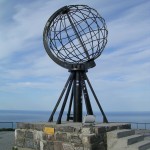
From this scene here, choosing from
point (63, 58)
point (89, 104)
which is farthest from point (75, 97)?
point (63, 58)

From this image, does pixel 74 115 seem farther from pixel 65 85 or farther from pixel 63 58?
pixel 63 58

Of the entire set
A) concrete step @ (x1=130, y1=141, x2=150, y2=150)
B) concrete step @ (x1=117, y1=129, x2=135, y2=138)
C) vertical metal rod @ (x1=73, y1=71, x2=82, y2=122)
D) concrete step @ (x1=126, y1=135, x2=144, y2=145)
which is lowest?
concrete step @ (x1=130, y1=141, x2=150, y2=150)

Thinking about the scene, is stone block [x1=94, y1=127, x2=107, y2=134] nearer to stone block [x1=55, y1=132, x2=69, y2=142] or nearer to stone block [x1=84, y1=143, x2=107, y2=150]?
stone block [x1=84, y1=143, x2=107, y2=150]

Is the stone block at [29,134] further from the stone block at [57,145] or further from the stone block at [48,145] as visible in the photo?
the stone block at [57,145]

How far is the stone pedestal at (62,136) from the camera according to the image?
360 inches

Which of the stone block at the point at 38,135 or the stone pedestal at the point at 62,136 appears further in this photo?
the stone block at the point at 38,135

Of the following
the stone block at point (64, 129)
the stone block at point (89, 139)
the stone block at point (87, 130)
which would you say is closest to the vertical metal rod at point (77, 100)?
the stone block at point (64, 129)

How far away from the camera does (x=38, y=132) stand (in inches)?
415

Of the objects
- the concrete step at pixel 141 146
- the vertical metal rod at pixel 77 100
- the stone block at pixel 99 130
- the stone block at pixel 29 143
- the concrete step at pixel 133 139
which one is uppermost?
the vertical metal rod at pixel 77 100

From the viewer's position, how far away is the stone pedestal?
9148 millimetres

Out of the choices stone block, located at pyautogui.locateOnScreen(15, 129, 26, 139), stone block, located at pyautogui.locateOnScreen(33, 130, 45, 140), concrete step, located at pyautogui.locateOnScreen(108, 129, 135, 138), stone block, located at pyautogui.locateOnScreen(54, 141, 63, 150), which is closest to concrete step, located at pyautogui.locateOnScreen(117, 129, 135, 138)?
concrete step, located at pyautogui.locateOnScreen(108, 129, 135, 138)

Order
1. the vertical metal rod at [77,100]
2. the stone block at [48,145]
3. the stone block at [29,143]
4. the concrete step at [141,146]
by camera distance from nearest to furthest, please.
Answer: the concrete step at [141,146], the stone block at [48,145], the stone block at [29,143], the vertical metal rod at [77,100]

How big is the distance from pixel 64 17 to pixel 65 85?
112 inches

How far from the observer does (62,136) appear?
968 cm
